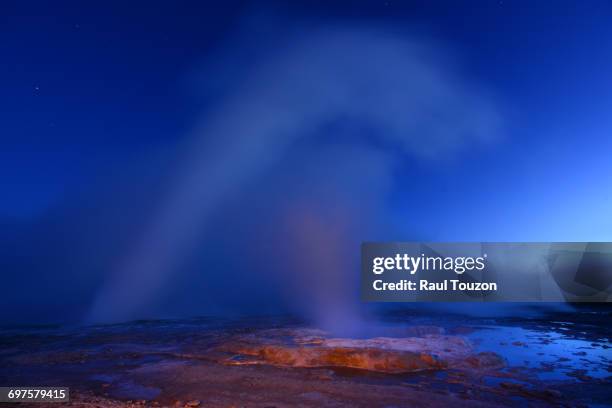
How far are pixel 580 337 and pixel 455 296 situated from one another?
8.54 metres

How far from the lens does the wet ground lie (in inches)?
337

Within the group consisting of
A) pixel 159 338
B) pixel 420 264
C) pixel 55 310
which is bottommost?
pixel 55 310

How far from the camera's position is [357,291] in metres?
48.0

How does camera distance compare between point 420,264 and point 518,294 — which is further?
point 518,294

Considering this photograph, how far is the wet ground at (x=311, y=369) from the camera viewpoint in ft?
28.1

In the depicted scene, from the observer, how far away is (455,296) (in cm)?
1355

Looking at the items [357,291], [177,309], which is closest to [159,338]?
[177,309]

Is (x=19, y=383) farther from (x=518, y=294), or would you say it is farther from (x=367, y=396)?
(x=518, y=294)

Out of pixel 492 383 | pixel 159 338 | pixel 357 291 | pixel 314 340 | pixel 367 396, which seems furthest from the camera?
pixel 357 291

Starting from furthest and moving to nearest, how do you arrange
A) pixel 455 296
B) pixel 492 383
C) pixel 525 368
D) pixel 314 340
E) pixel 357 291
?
pixel 357 291, pixel 314 340, pixel 455 296, pixel 525 368, pixel 492 383

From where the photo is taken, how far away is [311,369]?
1112 centimetres

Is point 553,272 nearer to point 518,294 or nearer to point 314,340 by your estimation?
point 518,294

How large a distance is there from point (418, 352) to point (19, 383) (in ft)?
35.1

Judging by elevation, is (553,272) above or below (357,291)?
above
